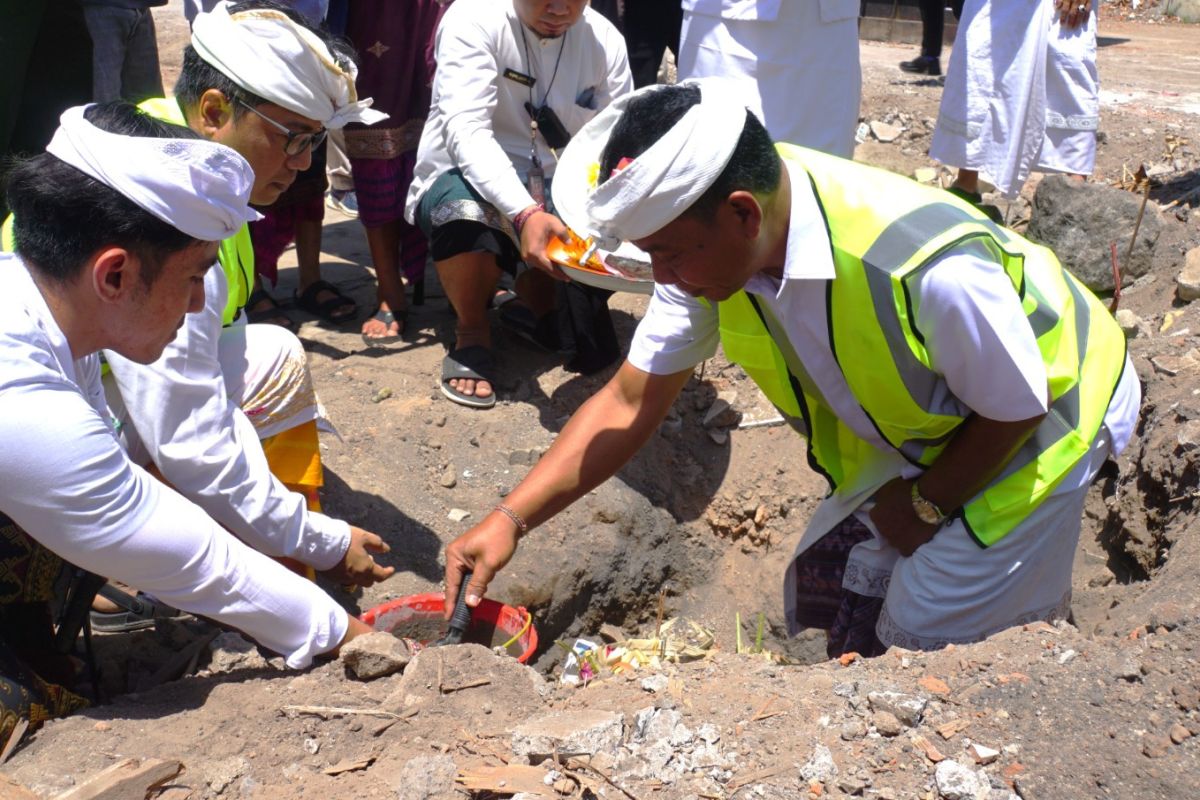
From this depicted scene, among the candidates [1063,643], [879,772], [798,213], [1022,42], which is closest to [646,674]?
[879,772]

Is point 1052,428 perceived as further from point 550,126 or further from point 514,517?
point 550,126

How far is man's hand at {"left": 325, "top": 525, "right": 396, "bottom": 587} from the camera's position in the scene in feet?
9.55

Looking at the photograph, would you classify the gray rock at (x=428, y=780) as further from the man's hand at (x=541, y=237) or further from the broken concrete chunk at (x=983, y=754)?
the man's hand at (x=541, y=237)

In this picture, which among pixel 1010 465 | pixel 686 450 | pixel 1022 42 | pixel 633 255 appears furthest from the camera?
pixel 1022 42

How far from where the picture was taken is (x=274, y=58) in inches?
116

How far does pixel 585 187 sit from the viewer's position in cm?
241

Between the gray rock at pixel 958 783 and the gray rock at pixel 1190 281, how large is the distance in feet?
11.0

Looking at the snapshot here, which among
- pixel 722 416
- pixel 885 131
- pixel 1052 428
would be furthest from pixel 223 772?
pixel 885 131

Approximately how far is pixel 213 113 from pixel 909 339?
184 cm

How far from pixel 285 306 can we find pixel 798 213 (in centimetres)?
347

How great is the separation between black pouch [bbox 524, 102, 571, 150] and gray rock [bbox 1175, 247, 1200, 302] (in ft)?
8.38

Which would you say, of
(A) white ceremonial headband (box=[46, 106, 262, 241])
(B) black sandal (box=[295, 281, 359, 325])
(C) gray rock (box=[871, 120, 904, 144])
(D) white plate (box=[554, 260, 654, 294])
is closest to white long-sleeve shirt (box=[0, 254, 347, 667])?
(A) white ceremonial headband (box=[46, 106, 262, 241])

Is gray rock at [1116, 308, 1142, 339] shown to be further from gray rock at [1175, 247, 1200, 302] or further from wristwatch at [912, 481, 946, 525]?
wristwatch at [912, 481, 946, 525]

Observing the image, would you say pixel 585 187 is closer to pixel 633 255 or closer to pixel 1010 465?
pixel 1010 465
